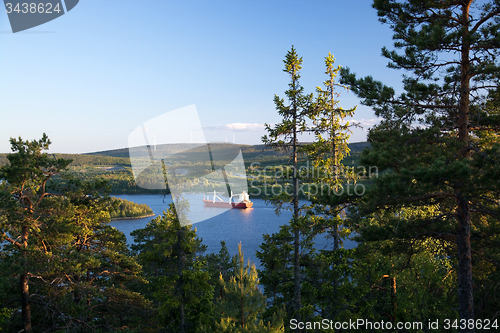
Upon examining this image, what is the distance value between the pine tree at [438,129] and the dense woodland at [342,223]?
0.12 ft

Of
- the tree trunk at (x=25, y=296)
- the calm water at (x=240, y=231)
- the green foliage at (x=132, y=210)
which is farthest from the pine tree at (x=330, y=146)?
the green foliage at (x=132, y=210)

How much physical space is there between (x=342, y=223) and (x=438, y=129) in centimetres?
454

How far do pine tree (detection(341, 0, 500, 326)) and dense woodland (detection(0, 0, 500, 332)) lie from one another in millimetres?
37

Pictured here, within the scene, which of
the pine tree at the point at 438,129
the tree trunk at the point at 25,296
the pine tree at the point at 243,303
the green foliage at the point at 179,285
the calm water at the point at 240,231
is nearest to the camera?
the pine tree at the point at 438,129

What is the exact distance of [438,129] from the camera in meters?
7.18

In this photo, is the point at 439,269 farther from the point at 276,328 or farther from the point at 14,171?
the point at 14,171

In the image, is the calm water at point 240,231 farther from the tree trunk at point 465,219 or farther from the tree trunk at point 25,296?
the tree trunk at point 465,219

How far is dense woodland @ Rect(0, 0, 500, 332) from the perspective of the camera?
7.14m

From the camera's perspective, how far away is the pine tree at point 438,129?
663 centimetres

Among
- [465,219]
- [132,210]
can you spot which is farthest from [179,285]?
[132,210]

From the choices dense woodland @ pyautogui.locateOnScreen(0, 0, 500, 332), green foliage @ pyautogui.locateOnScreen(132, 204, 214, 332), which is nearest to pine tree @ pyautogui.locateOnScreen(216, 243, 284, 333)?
dense woodland @ pyautogui.locateOnScreen(0, 0, 500, 332)

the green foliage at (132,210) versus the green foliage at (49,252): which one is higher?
the green foliage at (49,252)

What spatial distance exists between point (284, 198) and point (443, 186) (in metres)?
5.01

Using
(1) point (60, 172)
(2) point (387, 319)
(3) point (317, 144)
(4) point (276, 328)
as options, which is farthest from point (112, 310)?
(2) point (387, 319)
